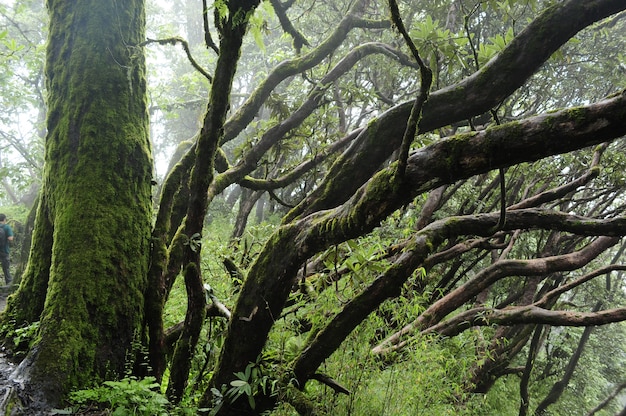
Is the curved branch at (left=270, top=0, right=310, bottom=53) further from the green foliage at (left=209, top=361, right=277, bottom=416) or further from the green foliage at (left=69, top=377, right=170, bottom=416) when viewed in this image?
the green foliage at (left=69, top=377, right=170, bottom=416)

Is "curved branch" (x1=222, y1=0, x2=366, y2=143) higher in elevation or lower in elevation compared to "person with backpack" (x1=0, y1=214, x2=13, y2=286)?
higher

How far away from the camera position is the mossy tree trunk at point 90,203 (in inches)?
106

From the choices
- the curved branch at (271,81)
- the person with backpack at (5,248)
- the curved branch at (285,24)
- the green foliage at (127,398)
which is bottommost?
the green foliage at (127,398)

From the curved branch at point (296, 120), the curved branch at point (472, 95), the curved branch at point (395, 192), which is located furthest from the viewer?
the curved branch at point (296, 120)

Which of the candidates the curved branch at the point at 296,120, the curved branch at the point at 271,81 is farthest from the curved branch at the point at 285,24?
the curved branch at the point at 296,120

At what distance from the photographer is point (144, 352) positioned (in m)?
2.94

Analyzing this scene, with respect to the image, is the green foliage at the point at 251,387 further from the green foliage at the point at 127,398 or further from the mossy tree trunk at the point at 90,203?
the mossy tree trunk at the point at 90,203

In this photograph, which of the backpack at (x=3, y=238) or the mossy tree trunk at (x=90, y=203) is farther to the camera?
the backpack at (x=3, y=238)

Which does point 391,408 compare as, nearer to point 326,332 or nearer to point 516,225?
point 326,332

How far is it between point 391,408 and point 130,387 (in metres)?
2.27

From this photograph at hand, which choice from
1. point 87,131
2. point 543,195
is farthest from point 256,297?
point 543,195

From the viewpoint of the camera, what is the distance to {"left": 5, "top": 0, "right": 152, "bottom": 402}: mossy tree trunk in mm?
2686

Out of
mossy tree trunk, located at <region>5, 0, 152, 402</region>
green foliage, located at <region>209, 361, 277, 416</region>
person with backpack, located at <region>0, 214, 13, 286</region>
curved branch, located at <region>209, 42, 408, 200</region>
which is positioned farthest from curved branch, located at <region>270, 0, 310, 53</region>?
person with backpack, located at <region>0, 214, 13, 286</region>

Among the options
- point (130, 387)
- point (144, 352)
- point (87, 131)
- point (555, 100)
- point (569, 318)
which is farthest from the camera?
point (555, 100)
